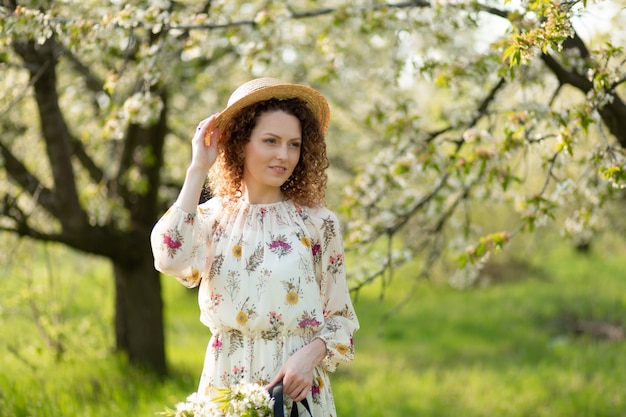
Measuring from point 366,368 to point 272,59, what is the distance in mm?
4061

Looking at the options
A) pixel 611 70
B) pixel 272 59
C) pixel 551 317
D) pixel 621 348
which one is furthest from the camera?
pixel 551 317

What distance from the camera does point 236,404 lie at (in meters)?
1.99

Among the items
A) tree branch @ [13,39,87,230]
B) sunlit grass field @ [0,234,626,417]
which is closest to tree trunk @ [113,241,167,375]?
sunlit grass field @ [0,234,626,417]

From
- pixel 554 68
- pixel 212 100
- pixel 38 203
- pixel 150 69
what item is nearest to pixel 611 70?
pixel 554 68

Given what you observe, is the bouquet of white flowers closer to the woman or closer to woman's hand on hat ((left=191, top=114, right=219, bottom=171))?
the woman

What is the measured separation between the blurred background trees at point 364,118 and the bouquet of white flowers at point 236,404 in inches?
59.1

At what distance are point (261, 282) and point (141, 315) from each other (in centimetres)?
394

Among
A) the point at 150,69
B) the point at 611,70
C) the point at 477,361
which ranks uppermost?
the point at 150,69

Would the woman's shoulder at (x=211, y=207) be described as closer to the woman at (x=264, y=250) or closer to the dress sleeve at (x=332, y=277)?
the woman at (x=264, y=250)

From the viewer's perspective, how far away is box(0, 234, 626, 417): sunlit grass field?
5180 mm

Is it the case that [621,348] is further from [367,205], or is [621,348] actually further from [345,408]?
[367,205]

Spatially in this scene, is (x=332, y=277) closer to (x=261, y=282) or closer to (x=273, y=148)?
(x=261, y=282)

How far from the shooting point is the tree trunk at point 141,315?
19.2 feet

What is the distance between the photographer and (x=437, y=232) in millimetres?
4484
